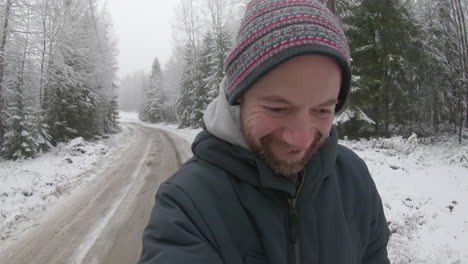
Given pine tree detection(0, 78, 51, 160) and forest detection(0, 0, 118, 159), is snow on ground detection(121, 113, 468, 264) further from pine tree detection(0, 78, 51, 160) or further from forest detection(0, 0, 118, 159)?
forest detection(0, 0, 118, 159)

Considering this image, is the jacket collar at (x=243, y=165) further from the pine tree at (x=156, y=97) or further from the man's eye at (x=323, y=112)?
the pine tree at (x=156, y=97)

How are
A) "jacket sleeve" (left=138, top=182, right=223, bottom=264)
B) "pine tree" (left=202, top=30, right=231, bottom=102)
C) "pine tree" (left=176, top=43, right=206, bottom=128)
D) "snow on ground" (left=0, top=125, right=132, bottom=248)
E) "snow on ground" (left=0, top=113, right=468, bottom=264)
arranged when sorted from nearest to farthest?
"jacket sleeve" (left=138, top=182, right=223, bottom=264) → "snow on ground" (left=0, top=113, right=468, bottom=264) → "snow on ground" (left=0, top=125, right=132, bottom=248) → "pine tree" (left=202, top=30, right=231, bottom=102) → "pine tree" (left=176, top=43, right=206, bottom=128)

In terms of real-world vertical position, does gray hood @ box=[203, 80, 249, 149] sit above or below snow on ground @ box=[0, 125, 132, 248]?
above

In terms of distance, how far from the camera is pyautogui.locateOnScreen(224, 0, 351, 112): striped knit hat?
0.95 meters

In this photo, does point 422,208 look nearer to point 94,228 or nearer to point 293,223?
point 293,223

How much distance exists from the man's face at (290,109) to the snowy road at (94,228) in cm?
396

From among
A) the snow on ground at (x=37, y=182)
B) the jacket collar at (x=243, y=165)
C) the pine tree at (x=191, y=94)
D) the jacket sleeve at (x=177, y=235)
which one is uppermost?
the pine tree at (x=191, y=94)

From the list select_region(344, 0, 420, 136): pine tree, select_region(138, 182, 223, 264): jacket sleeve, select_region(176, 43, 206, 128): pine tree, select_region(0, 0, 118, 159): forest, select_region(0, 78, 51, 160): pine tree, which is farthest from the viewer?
select_region(176, 43, 206, 128): pine tree

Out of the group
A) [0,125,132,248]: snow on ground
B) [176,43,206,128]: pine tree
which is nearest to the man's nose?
[0,125,132,248]: snow on ground

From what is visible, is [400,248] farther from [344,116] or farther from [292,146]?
[344,116]

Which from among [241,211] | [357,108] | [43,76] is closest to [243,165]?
[241,211]

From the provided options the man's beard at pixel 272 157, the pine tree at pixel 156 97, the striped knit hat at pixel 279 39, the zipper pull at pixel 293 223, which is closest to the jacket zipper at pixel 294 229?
the zipper pull at pixel 293 223

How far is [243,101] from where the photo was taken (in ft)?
3.60

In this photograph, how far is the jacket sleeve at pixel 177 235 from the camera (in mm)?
893
